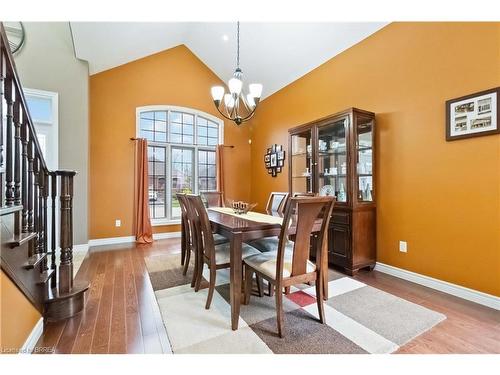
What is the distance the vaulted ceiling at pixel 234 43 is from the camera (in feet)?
11.1

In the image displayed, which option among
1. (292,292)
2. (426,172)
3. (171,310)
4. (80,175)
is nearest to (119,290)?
(171,310)

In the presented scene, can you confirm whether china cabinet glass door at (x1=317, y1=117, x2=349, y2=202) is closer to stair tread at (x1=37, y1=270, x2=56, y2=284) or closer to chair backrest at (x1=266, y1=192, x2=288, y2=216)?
chair backrest at (x1=266, y1=192, x2=288, y2=216)

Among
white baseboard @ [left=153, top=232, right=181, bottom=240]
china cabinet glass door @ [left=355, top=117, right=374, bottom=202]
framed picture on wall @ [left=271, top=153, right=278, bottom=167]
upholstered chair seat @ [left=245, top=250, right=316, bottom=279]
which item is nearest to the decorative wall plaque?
framed picture on wall @ [left=271, top=153, right=278, bottom=167]

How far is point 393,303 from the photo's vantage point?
84.0 inches

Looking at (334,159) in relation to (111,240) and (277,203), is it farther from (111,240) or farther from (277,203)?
(111,240)

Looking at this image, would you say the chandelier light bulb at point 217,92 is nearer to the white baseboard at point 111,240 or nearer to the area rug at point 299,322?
the area rug at point 299,322

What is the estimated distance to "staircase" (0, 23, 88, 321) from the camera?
1.36m

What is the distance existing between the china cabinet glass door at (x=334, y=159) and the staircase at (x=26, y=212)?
9.33 feet

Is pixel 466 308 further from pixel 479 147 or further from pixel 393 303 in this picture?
pixel 479 147

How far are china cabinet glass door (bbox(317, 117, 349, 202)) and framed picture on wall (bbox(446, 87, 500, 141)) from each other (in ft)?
3.24

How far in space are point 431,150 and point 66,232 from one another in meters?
3.50

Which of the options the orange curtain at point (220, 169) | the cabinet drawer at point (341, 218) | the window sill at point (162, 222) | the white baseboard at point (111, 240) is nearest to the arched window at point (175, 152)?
the window sill at point (162, 222)

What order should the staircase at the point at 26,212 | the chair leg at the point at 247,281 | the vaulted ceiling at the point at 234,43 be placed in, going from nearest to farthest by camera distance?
the staircase at the point at 26,212
the chair leg at the point at 247,281
the vaulted ceiling at the point at 234,43

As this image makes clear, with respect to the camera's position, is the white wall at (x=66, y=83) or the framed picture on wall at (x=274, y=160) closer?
the white wall at (x=66, y=83)
